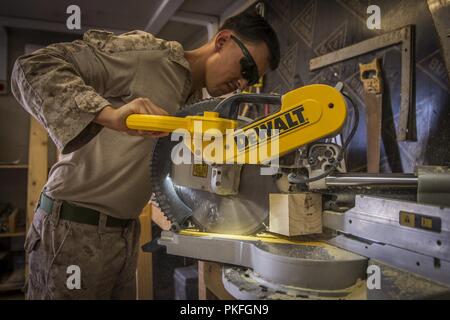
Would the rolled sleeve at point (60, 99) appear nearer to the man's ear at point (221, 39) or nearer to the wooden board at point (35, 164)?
the man's ear at point (221, 39)

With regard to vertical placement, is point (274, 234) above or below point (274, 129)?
below

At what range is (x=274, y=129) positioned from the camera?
0.80 m

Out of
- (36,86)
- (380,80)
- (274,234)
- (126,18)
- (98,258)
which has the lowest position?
(98,258)

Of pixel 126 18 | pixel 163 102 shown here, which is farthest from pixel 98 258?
pixel 126 18

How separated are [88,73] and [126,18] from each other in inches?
61.4

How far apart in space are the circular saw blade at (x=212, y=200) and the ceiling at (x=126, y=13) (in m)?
1.52

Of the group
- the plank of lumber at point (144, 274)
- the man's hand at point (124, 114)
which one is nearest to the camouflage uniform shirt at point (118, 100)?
the man's hand at point (124, 114)

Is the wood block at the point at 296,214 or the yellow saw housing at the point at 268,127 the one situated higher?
the yellow saw housing at the point at 268,127

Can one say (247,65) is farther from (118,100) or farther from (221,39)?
(118,100)

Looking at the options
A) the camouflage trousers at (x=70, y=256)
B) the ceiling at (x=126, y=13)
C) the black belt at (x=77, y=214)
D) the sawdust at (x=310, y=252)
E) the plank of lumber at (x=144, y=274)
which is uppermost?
the ceiling at (x=126, y=13)

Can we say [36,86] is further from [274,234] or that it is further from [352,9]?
[352,9]

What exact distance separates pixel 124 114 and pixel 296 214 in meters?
0.49

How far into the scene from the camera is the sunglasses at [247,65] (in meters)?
1.19

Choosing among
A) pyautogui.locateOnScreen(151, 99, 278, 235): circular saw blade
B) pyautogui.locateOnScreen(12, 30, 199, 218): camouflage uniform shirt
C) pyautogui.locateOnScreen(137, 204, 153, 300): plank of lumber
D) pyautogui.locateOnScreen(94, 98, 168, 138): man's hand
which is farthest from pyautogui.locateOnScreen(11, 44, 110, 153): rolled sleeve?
pyautogui.locateOnScreen(137, 204, 153, 300): plank of lumber
